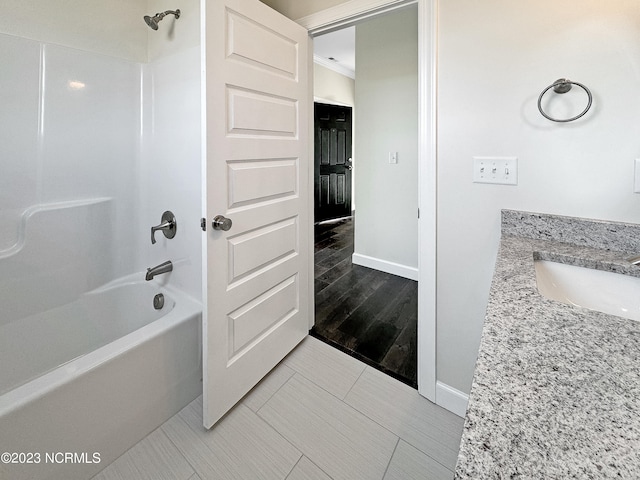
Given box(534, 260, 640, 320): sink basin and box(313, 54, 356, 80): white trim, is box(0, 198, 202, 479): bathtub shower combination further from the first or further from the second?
box(313, 54, 356, 80): white trim

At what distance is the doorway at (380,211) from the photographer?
7.65 feet

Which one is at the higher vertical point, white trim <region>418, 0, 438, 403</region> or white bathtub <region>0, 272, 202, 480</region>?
white trim <region>418, 0, 438, 403</region>

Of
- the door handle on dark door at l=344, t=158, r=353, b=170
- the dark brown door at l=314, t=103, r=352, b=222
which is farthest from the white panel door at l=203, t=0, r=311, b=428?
the door handle on dark door at l=344, t=158, r=353, b=170

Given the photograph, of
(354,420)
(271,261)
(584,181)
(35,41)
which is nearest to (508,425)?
(584,181)

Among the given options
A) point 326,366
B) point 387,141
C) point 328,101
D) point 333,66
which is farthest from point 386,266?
point 333,66

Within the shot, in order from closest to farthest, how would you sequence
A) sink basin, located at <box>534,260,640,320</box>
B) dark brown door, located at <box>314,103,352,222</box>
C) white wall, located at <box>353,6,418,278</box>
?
1. sink basin, located at <box>534,260,640,320</box>
2. white wall, located at <box>353,6,418,278</box>
3. dark brown door, located at <box>314,103,352,222</box>

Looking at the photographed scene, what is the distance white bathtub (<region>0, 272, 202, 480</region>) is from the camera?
105 centimetres

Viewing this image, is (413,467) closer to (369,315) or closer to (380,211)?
(369,315)

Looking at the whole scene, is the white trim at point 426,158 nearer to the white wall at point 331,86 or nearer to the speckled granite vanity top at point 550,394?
the speckled granite vanity top at point 550,394

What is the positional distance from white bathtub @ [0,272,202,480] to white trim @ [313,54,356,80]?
4548 mm

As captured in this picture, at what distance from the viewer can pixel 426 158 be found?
1437 mm

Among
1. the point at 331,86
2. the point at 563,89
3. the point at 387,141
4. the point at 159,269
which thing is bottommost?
the point at 159,269

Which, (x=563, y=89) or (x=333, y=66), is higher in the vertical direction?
(x=333, y=66)

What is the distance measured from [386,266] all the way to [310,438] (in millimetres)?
2078
